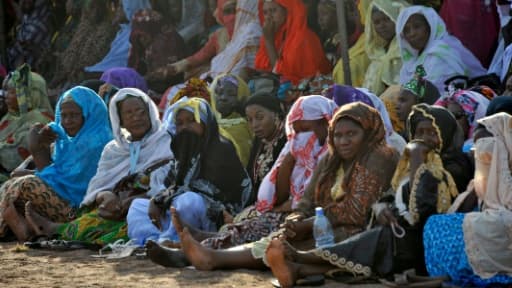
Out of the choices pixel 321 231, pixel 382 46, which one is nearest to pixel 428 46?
pixel 382 46

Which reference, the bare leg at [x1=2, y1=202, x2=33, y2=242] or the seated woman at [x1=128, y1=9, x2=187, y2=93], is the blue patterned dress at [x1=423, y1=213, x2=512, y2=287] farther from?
the seated woman at [x1=128, y1=9, x2=187, y2=93]

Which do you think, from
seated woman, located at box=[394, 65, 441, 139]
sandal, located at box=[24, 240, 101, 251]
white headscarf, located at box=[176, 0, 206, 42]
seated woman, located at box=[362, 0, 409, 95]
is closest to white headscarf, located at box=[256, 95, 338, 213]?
seated woman, located at box=[394, 65, 441, 139]

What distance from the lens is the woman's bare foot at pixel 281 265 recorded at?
20.9 ft

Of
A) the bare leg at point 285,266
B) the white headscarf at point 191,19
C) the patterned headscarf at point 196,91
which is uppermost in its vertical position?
the white headscarf at point 191,19

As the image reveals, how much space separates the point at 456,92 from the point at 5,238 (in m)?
4.02

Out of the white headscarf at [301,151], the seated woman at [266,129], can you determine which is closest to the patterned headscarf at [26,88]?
the seated woman at [266,129]

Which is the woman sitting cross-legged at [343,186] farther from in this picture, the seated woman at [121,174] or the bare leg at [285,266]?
the seated woman at [121,174]

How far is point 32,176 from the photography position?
9734 millimetres

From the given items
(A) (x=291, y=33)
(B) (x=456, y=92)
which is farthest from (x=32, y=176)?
(B) (x=456, y=92)

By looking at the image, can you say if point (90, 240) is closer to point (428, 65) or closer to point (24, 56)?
point (428, 65)

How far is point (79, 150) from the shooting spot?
32.5 feet

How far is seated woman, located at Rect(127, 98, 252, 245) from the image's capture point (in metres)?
8.35

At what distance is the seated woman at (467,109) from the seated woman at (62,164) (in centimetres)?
328

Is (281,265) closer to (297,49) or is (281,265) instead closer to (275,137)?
(275,137)
